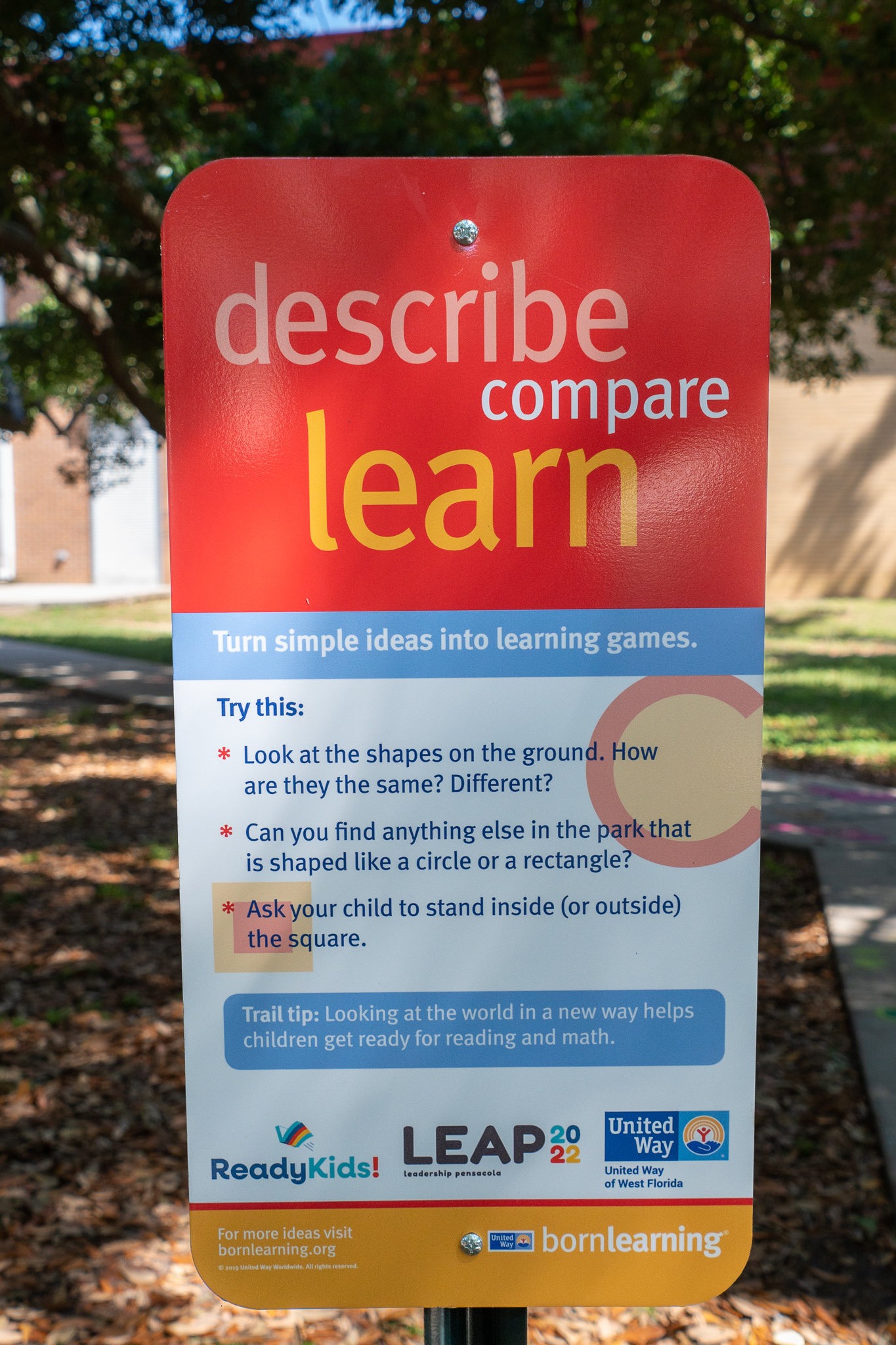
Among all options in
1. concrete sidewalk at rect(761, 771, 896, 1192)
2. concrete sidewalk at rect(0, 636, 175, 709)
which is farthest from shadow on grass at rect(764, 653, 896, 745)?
concrete sidewalk at rect(0, 636, 175, 709)

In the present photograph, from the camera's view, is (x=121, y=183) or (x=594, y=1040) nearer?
(x=594, y=1040)

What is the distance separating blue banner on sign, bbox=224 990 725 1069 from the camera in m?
1.32

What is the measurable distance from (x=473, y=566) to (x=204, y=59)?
7.45 metres

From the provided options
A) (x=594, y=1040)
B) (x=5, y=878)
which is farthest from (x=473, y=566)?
(x=5, y=878)

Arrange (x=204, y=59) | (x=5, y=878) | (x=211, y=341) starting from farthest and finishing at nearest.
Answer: (x=204, y=59) < (x=5, y=878) < (x=211, y=341)

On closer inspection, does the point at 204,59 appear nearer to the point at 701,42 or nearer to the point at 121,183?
the point at 121,183

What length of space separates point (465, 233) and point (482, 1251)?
1.17 metres

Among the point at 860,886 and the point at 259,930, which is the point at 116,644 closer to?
the point at 860,886

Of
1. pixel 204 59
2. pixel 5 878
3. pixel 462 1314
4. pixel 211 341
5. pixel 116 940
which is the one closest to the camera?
pixel 211 341

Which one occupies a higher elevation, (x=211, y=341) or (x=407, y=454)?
(x=211, y=341)

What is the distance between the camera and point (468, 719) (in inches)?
51.7

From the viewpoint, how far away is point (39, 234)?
26.4ft

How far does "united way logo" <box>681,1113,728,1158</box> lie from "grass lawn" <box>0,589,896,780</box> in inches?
285

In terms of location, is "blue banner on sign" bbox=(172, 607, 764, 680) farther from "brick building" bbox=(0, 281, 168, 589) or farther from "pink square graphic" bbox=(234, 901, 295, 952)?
"brick building" bbox=(0, 281, 168, 589)
